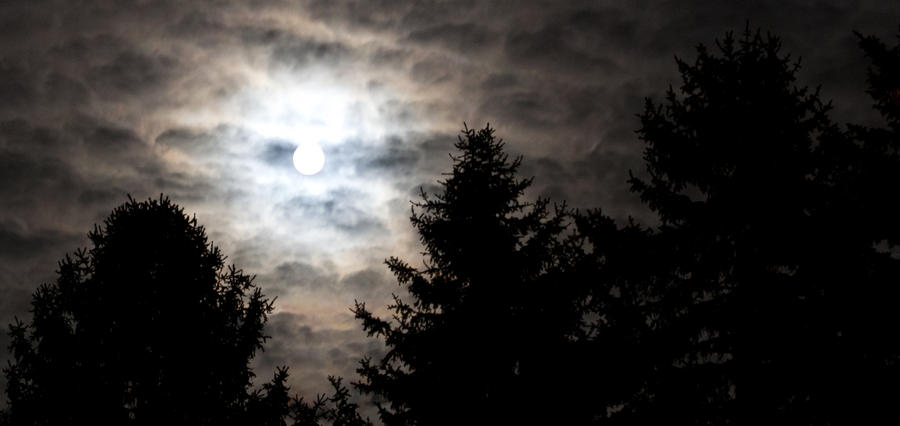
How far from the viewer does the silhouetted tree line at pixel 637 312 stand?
38.9 ft

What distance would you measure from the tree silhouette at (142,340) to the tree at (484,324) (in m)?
2.80

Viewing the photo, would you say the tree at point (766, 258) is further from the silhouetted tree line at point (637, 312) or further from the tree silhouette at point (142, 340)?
the tree silhouette at point (142, 340)

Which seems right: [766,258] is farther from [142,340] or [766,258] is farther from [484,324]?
[142,340]

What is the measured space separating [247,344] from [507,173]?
7.18m

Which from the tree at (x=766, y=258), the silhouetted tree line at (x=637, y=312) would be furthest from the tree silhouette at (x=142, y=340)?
the tree at (x=766, y=258)

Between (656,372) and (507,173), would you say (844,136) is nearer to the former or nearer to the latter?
(656,372)

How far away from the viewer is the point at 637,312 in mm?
12992

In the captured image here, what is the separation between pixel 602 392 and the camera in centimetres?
1347

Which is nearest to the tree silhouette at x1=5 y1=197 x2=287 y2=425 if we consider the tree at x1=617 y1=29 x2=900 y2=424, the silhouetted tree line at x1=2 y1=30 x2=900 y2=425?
the silhouetted tree line at x1=2 y1=30 x2=900 y2=425

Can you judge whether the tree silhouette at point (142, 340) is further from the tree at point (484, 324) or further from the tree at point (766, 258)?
the tree at point (766, 258)

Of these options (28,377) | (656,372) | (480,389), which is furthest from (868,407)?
(28,377)

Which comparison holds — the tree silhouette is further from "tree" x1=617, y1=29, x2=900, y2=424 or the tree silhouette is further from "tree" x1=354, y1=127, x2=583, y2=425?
"tree" x1=617, y1=29, x2=900, y2=424

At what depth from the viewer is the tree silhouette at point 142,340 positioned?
12.1 meters

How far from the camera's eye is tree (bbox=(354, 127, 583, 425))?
13.8 metres
